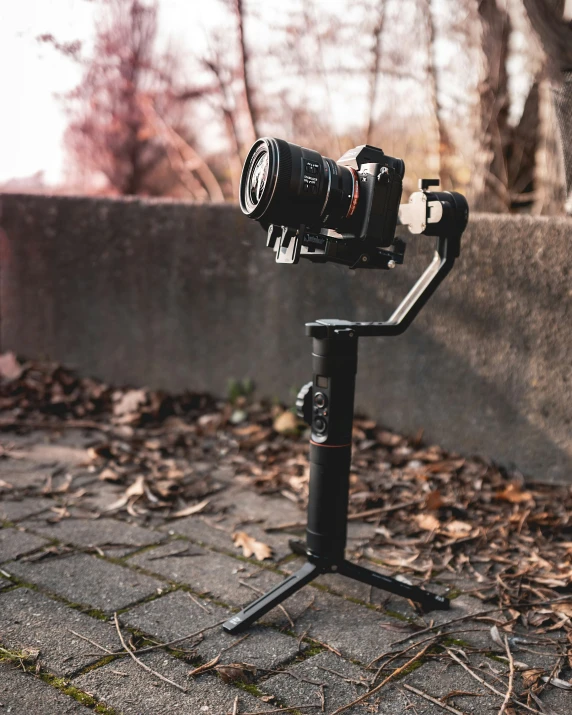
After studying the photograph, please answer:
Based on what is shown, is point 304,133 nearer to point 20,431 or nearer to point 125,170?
point 20,431

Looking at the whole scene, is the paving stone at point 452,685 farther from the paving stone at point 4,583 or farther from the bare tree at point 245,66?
the bare tree at point 245,66

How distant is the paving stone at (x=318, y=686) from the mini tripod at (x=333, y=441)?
25 centimetres

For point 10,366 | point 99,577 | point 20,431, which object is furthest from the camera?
point 10,366

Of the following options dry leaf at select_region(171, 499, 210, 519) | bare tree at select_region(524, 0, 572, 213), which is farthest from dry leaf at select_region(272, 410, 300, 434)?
bare tree at select_region(524, 0, 572, 213)

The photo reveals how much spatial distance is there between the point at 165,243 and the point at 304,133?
160 centimetres

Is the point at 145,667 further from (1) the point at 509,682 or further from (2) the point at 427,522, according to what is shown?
(2) the point at 427,522

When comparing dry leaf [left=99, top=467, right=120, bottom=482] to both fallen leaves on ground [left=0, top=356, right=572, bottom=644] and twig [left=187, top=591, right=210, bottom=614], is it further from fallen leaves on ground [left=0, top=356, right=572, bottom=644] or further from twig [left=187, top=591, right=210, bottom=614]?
twig [left=187, top=591, right=210, bottom=614]

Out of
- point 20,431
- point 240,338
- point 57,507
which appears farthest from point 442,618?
point 20,431

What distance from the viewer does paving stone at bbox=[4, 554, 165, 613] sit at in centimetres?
230

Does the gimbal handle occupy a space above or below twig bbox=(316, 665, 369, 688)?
above

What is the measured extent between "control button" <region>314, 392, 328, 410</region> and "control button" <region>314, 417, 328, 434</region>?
37 mm

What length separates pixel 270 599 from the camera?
219 centimetres

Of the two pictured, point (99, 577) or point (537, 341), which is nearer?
point (99, 577)

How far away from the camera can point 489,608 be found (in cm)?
234
